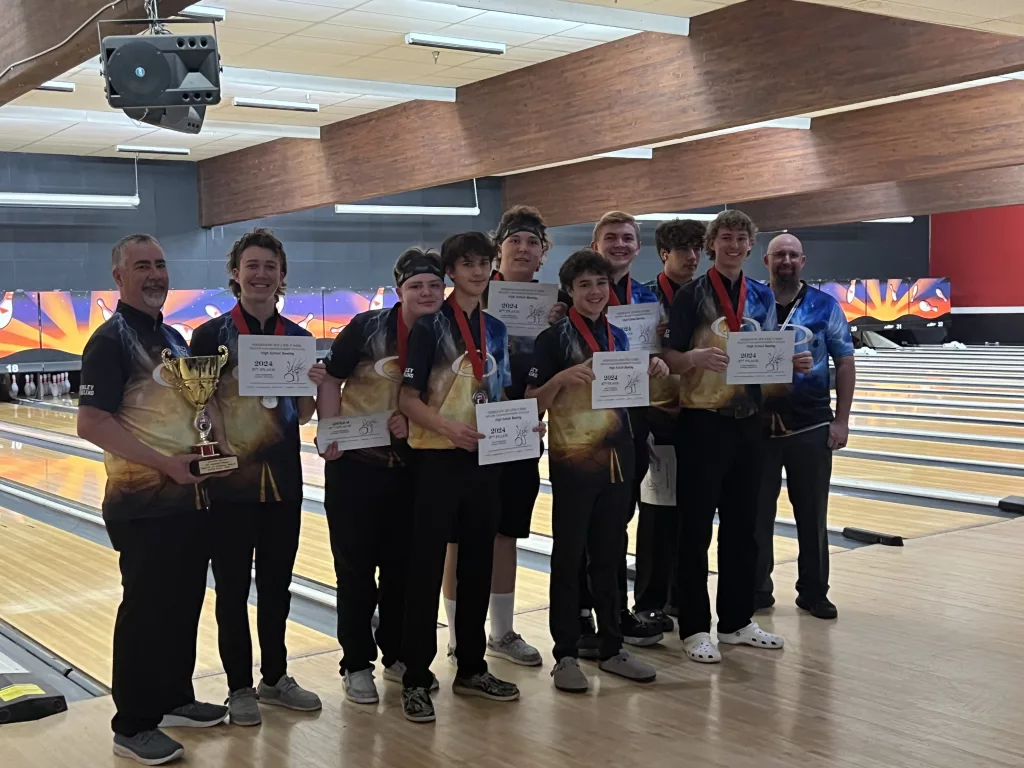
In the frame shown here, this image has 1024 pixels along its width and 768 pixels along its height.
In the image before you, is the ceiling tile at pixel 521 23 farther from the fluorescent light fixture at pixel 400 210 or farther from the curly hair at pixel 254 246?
the fluorescent light fixture at pixel 400 210

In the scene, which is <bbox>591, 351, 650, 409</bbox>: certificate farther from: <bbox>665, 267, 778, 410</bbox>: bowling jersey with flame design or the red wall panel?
the red wall panel

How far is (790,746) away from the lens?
9.48 feet

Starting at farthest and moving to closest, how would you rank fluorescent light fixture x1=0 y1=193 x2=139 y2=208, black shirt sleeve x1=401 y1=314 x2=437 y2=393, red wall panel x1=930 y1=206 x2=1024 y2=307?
red wall panel x1=930 y1=206 x2=1024 y2=307, fluorescent light fixture x1=0 y1=193 x2=139 y2=208, black shirt sleeve x1=401 y1=314 x2=437 y2=393

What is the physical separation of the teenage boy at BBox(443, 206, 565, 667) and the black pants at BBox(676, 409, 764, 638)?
498 millimetres

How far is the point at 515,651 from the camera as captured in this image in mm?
3652

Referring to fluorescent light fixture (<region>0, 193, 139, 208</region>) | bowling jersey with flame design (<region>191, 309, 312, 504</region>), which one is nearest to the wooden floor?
bowling jersey with flame design (<region>191, 309, 312, 504</region>)

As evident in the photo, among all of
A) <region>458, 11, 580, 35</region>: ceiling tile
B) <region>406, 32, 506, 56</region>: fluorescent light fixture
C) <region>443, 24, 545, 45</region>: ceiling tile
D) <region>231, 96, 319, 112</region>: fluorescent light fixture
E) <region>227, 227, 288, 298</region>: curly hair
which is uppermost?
<region>458, 11, 580, 35</region>: ceiling tile

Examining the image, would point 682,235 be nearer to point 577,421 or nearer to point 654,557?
→ point 577,421

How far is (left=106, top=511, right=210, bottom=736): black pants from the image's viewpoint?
112 inches

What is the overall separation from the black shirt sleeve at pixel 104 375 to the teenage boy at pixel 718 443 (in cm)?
172

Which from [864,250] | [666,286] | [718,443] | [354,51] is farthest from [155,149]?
[864,250]

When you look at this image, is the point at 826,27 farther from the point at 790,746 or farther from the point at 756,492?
the point at 790,746

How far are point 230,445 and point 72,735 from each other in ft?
2.99

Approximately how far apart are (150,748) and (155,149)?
11654 mm
